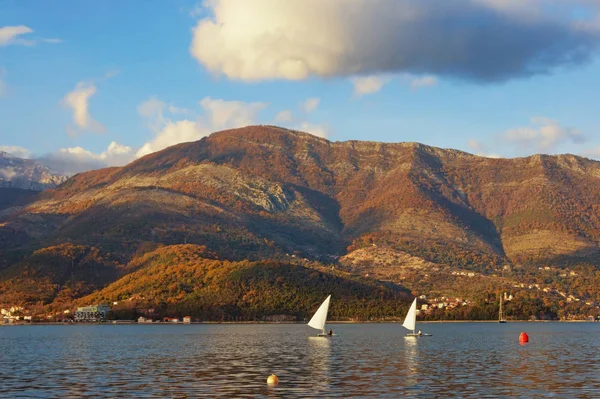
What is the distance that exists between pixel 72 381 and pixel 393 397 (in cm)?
3215

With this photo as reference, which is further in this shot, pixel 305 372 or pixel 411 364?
pixel 411 364

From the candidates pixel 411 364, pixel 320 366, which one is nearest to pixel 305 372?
pixel 320 366

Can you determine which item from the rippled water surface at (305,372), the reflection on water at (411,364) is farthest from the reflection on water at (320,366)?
the reflection on water at (411,364)

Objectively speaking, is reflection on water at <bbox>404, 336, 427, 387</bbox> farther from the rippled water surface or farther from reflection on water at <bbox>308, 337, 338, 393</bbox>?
reflection on water at <bbox>308, 337, 338, 393</bbox>

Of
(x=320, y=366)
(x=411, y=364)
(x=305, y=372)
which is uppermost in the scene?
(x=411, y=364)

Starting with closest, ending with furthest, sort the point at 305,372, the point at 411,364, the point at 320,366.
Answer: the point at 305,372 → the point at 320,366 → the point at 411,364

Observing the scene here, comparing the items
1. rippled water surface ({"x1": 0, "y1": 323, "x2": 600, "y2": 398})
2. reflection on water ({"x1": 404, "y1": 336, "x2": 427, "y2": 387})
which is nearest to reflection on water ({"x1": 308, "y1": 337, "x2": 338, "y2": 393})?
rippled water surface ({"x1": 0, "y1": 323, "x2": 600, "y2": 398})

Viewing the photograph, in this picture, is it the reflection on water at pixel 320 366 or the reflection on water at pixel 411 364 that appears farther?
the reflection on water at pixel 411 364

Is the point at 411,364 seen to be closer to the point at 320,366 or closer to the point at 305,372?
the point at 320,366

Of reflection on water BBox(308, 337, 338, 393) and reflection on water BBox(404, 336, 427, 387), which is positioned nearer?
reflection on water BBox(308, 337, 338, 393)

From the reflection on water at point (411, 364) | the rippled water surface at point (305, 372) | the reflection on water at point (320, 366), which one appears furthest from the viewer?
the reflection on water at point (411, 364)

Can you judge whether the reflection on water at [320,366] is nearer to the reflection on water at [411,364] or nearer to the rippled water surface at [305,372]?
the rippled water surface at [305,372]

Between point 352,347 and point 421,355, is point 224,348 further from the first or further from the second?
point 421,355

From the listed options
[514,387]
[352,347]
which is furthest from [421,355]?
[514,387]
